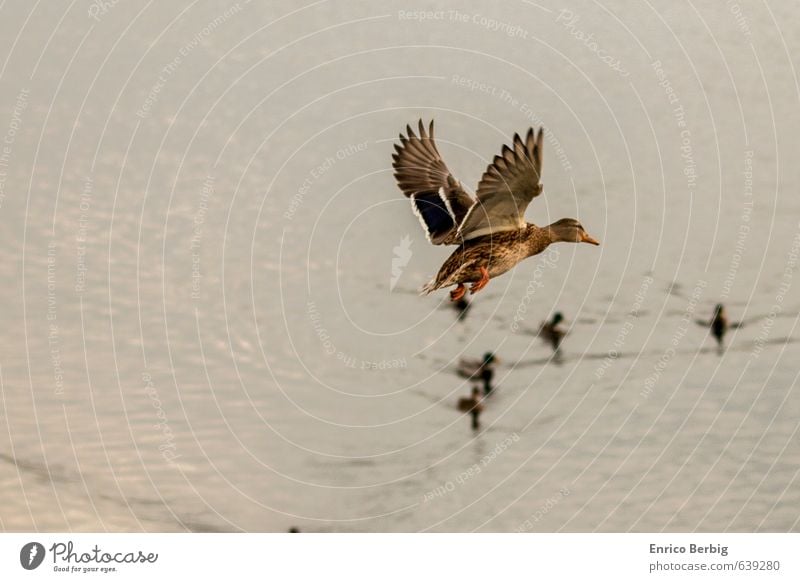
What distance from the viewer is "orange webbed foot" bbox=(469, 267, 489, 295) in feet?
29.7

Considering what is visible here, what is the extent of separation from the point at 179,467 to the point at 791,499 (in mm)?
4473

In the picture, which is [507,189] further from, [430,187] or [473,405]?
[473,405]

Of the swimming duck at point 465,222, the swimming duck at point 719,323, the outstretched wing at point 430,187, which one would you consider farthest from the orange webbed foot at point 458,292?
the swimming duck at point 719,323

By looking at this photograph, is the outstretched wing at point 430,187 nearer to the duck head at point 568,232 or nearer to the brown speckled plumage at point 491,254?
the brown speckled plumage at point 491,254

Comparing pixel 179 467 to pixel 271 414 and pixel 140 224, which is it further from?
pixel 140 224

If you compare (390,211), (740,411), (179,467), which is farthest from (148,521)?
(740,411)

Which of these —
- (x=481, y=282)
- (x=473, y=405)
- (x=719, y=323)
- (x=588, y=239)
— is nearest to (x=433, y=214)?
(x=481, y=282)

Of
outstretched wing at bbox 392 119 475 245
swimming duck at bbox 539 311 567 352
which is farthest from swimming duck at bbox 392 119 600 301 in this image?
swimming duck at bbox 539 311 567 352

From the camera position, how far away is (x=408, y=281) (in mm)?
9258

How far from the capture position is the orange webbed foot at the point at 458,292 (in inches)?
361

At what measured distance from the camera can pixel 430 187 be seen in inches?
356

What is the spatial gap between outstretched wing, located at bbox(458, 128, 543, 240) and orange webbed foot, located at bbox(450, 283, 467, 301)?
0.47 metres

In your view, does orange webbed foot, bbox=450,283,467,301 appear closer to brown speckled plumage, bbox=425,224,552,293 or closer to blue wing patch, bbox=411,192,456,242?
brown speckled plumage, bbox=425,224,552,293

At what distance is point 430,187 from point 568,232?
3.60 ft
